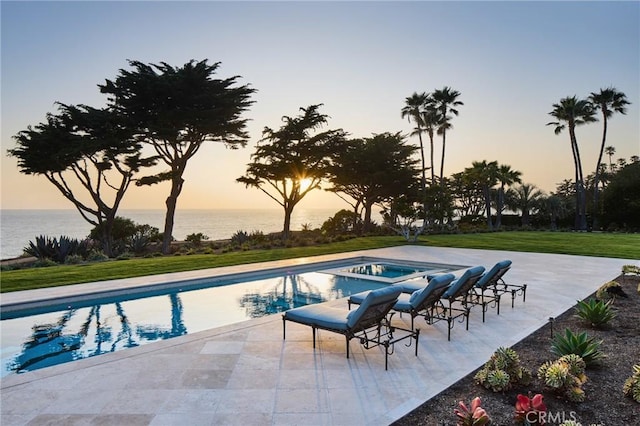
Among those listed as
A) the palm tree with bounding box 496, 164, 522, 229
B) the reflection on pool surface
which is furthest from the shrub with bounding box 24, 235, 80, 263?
the palm tree with bounding box 496, 164, 522, 229

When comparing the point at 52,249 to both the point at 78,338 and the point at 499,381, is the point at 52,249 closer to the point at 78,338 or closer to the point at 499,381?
the point at 78,338

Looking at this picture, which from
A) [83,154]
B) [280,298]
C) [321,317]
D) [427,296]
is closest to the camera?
[321,317]

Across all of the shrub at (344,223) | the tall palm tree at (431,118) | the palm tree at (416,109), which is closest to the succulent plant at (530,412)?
the shrub at (344,223)

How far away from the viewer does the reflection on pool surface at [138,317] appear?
599 centimetres

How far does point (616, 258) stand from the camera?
15.2m

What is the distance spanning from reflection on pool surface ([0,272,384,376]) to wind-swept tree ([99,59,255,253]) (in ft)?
38.0

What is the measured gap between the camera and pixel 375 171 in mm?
30047

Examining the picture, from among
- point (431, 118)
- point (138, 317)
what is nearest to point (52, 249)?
point (138, 317)

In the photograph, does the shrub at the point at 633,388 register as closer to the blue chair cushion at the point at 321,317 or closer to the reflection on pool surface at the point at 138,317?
the blue chair cushion at the point at 321,317

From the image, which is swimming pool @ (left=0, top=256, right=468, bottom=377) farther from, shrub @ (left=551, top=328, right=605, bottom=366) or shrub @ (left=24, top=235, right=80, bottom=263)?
shrub @ (left=24, top=235, right=80, bottom=263)

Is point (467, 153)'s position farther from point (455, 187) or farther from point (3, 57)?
point (3, 57)

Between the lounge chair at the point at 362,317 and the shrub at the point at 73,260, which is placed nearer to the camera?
the lounge chair at the point at 362,317

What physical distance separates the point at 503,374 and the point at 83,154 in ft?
69.4

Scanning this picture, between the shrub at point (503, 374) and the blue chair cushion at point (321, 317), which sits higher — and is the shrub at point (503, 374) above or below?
below
